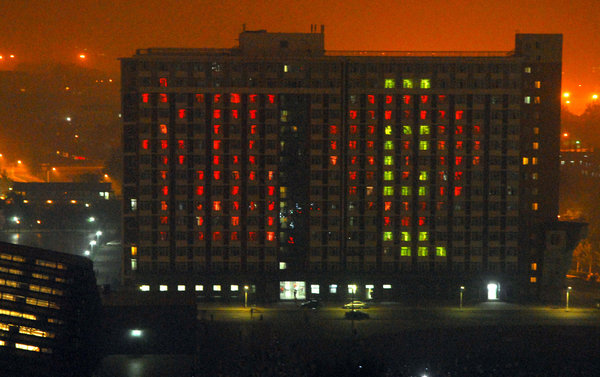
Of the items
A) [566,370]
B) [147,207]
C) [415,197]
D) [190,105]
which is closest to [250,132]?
[190,105]

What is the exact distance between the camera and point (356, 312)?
70.1 meters

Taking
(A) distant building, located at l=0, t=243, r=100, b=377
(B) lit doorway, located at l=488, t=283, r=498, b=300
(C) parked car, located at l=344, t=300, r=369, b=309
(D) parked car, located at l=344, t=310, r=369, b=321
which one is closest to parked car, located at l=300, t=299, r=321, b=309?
(C) parked car, located at l=344, t=300, r=369, b=309

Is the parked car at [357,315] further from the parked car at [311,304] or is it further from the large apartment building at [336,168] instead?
the large apartment building at [336,168]

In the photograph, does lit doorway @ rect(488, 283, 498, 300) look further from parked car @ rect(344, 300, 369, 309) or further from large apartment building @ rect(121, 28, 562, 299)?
parked car @ rect(344, 300, 369, 309)

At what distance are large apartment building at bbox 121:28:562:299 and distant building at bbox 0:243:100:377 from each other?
2514 cm

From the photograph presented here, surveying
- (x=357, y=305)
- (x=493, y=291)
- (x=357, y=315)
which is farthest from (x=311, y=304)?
(x=493, y=291)

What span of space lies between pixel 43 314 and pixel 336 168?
3664cm

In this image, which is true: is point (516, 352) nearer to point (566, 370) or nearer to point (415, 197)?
point (566, 370)

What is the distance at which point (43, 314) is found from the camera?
48719 millimetres

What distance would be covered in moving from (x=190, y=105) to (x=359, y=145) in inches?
671

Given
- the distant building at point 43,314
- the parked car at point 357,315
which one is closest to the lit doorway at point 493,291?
the parked car at point 357,315

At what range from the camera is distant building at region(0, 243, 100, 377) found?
4716cm

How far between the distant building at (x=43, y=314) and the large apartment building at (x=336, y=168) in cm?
2514

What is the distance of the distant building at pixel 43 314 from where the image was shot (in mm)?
47156
